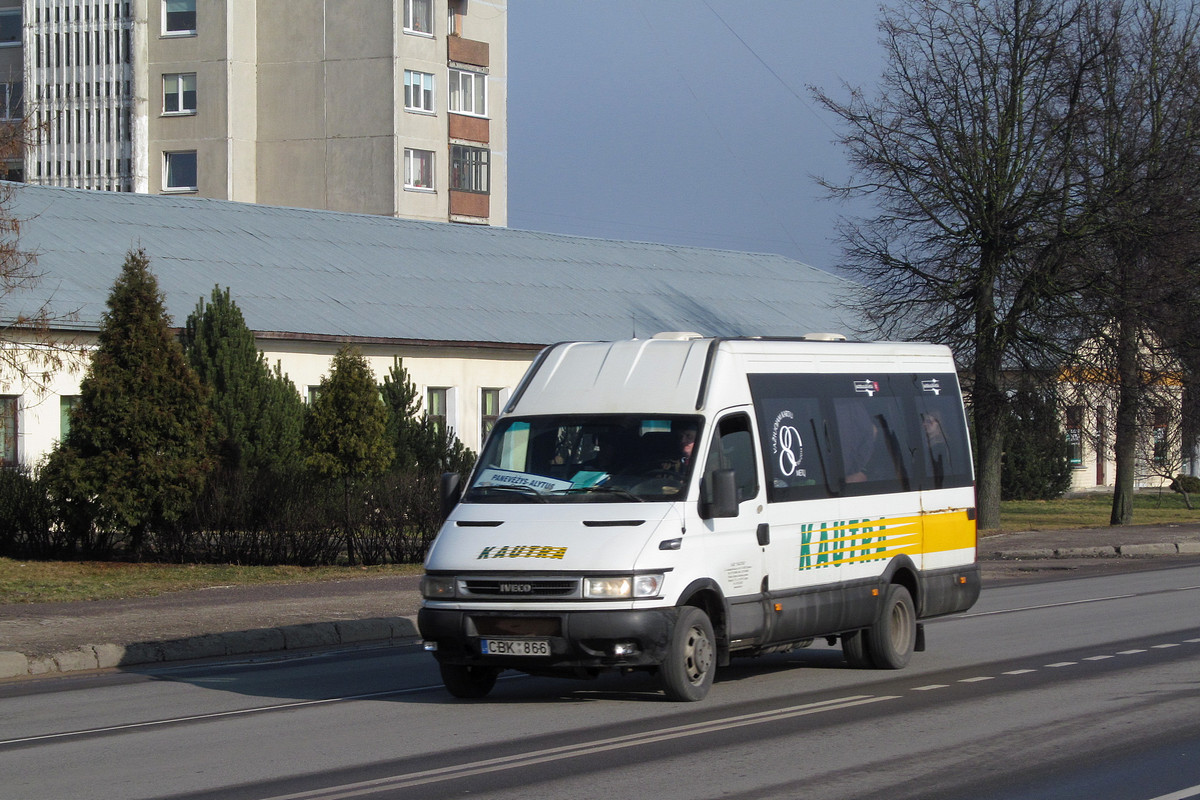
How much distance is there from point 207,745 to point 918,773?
4367 mm

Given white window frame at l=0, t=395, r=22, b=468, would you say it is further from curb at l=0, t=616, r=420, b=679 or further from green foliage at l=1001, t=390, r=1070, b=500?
green foliage at l=1001, t=390, r=1070, b=500

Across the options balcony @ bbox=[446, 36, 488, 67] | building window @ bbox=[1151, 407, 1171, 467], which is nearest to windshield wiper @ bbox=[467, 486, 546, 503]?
building window @ bbox=[1151, 407, 1171, 467]

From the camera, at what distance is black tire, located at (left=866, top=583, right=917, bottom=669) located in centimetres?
1211

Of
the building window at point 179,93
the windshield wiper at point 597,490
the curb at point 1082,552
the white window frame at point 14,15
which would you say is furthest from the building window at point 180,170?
the windshield wiper at point 597,490

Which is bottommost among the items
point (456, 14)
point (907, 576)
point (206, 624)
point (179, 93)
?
point (206, 624)

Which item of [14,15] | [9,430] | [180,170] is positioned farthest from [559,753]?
[14,15]

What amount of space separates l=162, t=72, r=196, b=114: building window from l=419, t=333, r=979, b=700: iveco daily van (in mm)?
71140

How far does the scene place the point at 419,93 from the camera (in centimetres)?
7544

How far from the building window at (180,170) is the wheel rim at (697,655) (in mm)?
72424

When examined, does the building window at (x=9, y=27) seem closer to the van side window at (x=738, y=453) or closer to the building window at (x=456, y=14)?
the building window at (x=456, y=14)

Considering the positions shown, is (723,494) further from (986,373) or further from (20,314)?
(986,373)

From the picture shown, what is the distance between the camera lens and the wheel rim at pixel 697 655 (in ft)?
33.5

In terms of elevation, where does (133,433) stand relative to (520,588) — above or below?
above

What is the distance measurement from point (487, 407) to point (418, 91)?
3977 cm
